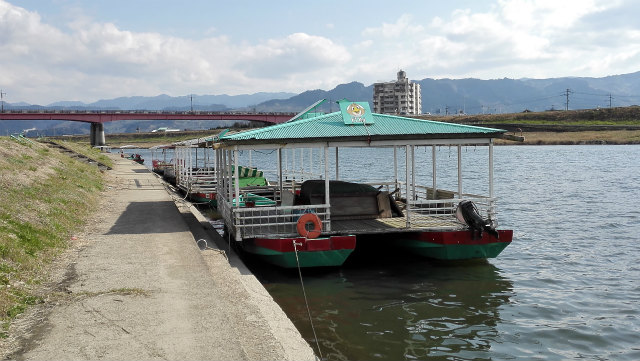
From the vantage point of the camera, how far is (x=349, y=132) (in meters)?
14.4

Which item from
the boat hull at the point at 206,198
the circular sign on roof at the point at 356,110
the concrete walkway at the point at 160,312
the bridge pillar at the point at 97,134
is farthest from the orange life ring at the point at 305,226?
the bridge pillar at the point at 97,134

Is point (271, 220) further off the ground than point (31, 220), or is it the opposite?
point (31, 220)

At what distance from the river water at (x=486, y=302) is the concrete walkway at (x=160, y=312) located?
1.55 m

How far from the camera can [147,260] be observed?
12414mm

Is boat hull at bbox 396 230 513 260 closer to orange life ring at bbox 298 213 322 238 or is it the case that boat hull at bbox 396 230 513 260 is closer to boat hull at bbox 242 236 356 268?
boat hull at bbox 242 236 356 268

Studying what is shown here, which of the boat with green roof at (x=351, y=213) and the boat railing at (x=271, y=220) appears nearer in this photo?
the boat with green roof at (x=351, y=213)

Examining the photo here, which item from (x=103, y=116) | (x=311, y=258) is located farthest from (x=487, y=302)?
(x=103, y=116)

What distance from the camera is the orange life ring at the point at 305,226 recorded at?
13.5 metres

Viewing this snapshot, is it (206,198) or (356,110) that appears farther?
(206,198)

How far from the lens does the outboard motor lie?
554 inches

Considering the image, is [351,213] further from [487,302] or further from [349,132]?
[487,302]

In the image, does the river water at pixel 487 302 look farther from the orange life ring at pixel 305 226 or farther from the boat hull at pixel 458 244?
the orange life ring at pixel 305 226

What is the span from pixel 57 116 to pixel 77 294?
322 feet

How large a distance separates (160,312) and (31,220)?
24.3 ft
